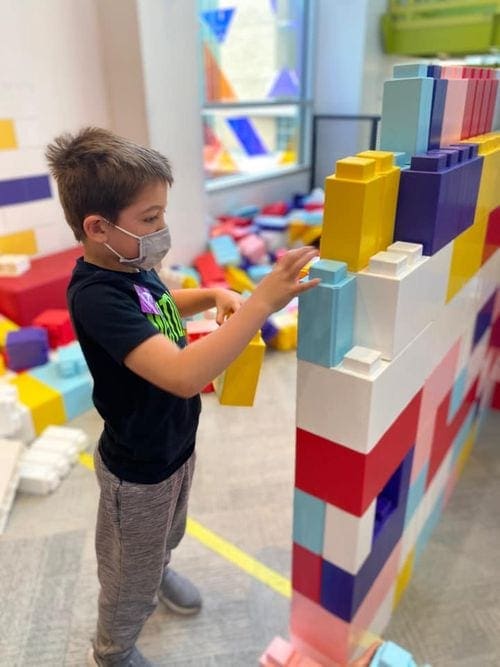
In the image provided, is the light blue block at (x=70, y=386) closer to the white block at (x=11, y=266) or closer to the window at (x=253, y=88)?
the white block at (x=11, y=266)

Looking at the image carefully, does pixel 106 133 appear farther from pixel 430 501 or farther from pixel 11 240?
pixel 11 240

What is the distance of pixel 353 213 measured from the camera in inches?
24.2

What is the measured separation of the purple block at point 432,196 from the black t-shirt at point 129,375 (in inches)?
13.7

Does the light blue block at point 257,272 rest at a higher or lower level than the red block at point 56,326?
lower

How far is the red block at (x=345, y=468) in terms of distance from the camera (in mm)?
716

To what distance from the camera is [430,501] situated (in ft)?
3.71

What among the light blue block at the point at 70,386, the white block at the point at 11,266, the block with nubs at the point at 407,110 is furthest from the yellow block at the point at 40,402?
the block with nubs at the point at 407,110

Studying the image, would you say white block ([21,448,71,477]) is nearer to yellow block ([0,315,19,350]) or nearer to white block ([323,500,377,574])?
yellow block ([0,315,19,350])

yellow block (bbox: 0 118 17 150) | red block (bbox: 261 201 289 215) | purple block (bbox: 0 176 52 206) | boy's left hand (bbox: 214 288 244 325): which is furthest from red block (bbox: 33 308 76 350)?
red block (bbox: 261 201 289 215)

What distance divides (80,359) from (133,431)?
106 cm

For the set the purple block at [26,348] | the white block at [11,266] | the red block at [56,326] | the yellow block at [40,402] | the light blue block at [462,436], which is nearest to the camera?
the light blue block at [462,436]

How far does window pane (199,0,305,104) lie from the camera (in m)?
2.88

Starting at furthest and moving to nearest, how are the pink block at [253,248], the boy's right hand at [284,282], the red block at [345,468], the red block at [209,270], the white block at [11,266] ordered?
1. the pink block at [253,248]
2. the red block at [209,270]
3. the white block at [11,266]
4. the red block at [345,468]
5. the boy's right hand at [284,282]

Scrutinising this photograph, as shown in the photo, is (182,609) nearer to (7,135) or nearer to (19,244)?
(19,244)
